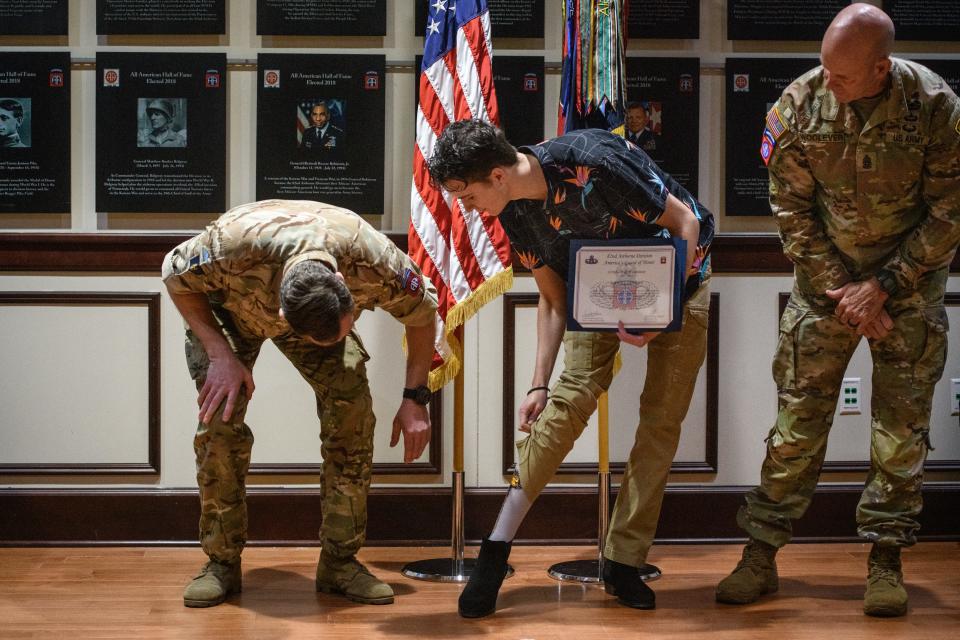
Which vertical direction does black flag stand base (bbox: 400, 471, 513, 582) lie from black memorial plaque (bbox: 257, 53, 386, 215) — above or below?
below

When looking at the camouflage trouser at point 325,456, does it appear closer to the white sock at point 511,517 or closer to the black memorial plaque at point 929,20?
the white sock at point 511,517

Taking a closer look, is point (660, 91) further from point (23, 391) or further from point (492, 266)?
point (23, 391)

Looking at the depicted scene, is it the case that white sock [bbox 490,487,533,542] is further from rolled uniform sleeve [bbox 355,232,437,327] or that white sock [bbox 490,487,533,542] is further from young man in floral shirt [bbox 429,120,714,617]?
rolled uniform sleeve [bbox 355,232,437,327]

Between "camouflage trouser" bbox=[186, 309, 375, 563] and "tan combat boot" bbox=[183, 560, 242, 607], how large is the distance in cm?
3

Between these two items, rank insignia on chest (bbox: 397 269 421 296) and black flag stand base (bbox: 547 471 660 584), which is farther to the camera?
black flag stand base (bbox: 547 471 660 584)

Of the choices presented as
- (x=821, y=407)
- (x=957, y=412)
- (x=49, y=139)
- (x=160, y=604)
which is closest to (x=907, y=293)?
(x=821, y=407)

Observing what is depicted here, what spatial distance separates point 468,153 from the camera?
2652mm

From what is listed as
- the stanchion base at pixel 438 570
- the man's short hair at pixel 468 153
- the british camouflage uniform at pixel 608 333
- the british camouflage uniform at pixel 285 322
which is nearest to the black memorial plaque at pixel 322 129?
the british camouflage uniform at pixel 285 322

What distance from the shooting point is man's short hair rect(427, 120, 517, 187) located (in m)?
2.65

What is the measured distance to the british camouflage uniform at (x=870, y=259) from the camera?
284 centimetres

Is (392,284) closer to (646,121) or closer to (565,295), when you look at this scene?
(565,295)

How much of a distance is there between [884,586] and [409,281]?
155cm

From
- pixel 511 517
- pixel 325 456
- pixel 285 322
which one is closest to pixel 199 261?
pixel 285 322

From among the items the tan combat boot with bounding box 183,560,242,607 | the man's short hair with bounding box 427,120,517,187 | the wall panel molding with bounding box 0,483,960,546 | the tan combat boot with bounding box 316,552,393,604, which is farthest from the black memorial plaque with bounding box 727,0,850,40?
the tan combat boot with bounding box 183,560,242,607
